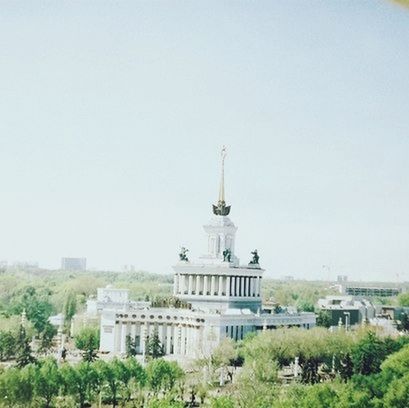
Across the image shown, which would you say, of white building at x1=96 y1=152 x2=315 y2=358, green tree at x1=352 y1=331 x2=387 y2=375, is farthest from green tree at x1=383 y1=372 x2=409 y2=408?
white building at x1=96 y1=152 x2=315 y2=358

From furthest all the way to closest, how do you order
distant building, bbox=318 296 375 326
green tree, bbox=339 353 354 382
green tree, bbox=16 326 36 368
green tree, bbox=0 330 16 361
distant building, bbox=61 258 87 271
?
distant building, bbox=61 258 87 271, distant building, bbox=318 296 375 326, green tree, bbox=0 330 16 361, green tree, bbox=339 353 354 382, green tree, bbox=16 326 36 368

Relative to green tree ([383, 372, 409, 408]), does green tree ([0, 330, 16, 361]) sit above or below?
above

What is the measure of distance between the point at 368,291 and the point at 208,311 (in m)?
7.86

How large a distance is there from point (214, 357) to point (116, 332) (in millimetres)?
1847

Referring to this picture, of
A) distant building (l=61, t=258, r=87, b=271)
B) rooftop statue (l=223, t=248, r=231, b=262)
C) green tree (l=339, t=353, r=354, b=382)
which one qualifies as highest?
distant building (l=61, t=258, r=87, b=271)

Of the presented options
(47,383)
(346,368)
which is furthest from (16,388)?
(346,368)

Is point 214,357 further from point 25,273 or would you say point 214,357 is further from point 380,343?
point 25,273

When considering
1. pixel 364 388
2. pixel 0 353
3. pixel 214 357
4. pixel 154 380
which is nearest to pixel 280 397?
pixel 364 388

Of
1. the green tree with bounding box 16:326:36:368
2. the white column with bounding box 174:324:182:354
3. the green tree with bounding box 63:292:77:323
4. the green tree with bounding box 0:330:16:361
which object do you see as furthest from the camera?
the green tree with bounding box 63:292:77:323

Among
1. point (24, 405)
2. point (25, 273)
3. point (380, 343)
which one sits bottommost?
point (24, 405)

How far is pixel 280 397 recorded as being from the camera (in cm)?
450

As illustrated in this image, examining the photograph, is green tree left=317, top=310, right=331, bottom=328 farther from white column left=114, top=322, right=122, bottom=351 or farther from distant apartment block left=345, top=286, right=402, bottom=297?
distant apartment block left=345, top=286, right=402, bottom=297

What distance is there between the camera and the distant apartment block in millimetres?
14577

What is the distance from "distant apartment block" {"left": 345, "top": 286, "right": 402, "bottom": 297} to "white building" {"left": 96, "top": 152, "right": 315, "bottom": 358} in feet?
18.7
